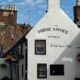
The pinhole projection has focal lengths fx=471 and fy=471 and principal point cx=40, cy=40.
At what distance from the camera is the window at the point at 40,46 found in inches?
1838

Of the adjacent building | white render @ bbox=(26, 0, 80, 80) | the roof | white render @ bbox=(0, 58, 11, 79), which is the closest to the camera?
white render @ bbox=(26, 0, 80, 80)

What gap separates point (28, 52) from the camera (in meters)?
46.7

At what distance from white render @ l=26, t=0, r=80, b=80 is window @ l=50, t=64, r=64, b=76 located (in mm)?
310

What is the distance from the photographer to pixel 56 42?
47.0 meters

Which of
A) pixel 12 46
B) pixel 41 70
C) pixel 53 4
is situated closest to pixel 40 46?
pixel 41 70

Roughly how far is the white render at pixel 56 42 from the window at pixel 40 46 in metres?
0.30

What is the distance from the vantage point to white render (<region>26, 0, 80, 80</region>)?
46.6 meters

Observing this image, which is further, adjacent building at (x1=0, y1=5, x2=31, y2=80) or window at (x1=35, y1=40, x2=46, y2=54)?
adjacent building at (x1=0, y1=5, x2=31, y2=80)

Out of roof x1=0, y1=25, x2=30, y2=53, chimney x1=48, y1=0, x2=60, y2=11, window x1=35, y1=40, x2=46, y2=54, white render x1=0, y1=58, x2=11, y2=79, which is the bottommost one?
white render x1=0, y1=58, x2=11, y2=79

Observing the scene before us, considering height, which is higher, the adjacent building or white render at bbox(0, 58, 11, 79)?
the adjacent building

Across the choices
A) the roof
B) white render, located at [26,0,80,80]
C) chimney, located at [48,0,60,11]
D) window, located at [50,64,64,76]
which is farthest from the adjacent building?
chimney, located at [48,0,60,11]

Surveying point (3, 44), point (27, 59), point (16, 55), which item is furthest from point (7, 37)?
point (27, 59)

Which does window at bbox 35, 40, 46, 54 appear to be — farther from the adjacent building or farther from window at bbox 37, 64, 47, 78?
the adjacent building

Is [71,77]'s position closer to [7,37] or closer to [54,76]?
[54,76]
